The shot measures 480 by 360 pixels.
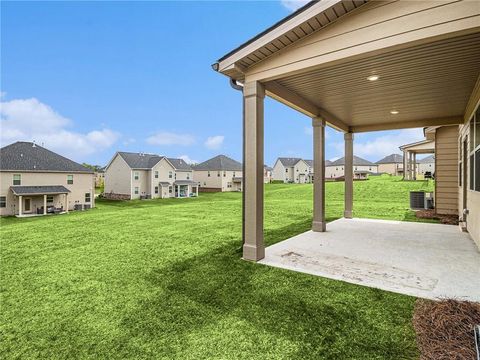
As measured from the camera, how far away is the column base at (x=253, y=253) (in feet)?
16.3

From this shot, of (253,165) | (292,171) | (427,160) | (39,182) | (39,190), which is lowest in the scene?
(39,190)

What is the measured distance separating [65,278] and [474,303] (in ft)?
19.2

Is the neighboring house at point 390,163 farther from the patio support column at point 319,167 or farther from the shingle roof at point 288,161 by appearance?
the patio support column at point 319,167

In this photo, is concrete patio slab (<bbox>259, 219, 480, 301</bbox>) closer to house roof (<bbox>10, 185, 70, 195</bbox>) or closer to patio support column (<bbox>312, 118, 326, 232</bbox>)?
patio support column (<bbox>312, 118, 326, 232</bbox>)

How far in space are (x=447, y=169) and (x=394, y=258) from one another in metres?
7.76

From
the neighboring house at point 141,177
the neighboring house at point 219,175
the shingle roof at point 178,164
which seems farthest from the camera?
the neighboring house at point 219,175

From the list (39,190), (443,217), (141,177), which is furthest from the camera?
(141,177)

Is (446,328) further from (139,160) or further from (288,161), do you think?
(288,161)

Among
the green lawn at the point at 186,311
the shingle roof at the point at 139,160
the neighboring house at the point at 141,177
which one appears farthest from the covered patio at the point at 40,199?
the green lawn at the point at 186,311

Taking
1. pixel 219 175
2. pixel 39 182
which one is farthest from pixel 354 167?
pixel 39 182

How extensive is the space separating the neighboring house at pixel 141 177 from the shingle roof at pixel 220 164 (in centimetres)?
750

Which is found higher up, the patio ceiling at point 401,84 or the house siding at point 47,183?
the patio ceiling at point 401,84

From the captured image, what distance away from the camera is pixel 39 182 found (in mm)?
24453

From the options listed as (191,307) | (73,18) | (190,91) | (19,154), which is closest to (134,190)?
(19,154)
